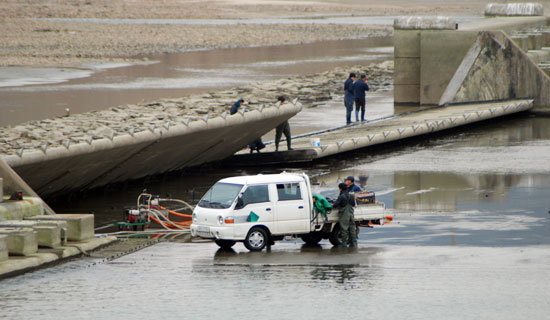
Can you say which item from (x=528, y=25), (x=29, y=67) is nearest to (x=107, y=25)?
(x=29, y=67)

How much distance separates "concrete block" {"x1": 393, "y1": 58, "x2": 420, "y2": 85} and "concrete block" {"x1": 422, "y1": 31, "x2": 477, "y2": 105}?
0.52 meters

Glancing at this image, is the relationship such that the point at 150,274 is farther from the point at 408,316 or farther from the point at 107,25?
the point at 107,25

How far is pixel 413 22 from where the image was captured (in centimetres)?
4894

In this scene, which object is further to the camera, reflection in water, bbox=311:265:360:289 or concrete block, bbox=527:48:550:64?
concrete block, bbox=527:48:550:64

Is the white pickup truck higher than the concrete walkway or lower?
lower

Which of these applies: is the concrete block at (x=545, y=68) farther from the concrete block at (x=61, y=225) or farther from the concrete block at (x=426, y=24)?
the concrete block at (x=61, y=225)

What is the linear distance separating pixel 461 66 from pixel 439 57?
4.37 feet

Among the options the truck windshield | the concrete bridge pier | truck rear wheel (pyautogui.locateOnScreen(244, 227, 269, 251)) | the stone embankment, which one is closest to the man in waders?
truck rear wheel (pyautogui.locateOnScreen(244, 227, 269, 251))

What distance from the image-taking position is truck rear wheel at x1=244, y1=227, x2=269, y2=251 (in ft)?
69.2

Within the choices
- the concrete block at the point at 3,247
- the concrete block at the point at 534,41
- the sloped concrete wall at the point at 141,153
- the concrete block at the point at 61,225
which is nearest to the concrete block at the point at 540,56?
the concrete block at the point at 534,41

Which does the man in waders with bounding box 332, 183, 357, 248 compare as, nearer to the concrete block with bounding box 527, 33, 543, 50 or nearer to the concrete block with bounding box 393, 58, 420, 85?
the concrete block with bounding box 393, 58, 420, 85

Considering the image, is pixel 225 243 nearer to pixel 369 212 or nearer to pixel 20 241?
pixel 369 212

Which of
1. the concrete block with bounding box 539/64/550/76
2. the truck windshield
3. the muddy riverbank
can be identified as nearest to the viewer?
the truck windshield

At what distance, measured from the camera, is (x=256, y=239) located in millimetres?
21203
